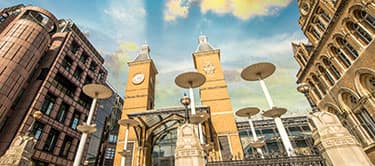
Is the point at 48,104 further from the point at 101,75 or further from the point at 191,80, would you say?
the point at 191,80

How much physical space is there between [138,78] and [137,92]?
94.6 inches

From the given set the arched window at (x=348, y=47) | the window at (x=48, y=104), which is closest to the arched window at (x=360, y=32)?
the arched window at (x=348, y=47)

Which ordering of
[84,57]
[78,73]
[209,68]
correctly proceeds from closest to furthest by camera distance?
[209,68], [78,73], [84,57]

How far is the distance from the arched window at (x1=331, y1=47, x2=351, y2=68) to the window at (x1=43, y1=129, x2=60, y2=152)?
34.1 meters

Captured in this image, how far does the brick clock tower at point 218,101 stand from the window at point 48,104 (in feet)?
65.3

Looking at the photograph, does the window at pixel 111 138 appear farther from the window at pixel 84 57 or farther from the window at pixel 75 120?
the window at pixel 84 57

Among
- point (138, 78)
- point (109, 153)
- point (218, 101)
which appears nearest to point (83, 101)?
point (109, 153)

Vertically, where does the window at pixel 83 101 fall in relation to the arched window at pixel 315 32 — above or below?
below

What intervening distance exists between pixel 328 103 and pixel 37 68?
36368 mm

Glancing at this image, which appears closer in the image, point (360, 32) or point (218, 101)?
point (360, 32)

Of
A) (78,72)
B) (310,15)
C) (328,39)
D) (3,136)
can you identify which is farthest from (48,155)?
(310,15)

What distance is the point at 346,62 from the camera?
16.8 metres

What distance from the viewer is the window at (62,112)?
23.8 meters

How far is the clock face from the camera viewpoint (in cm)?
2520
